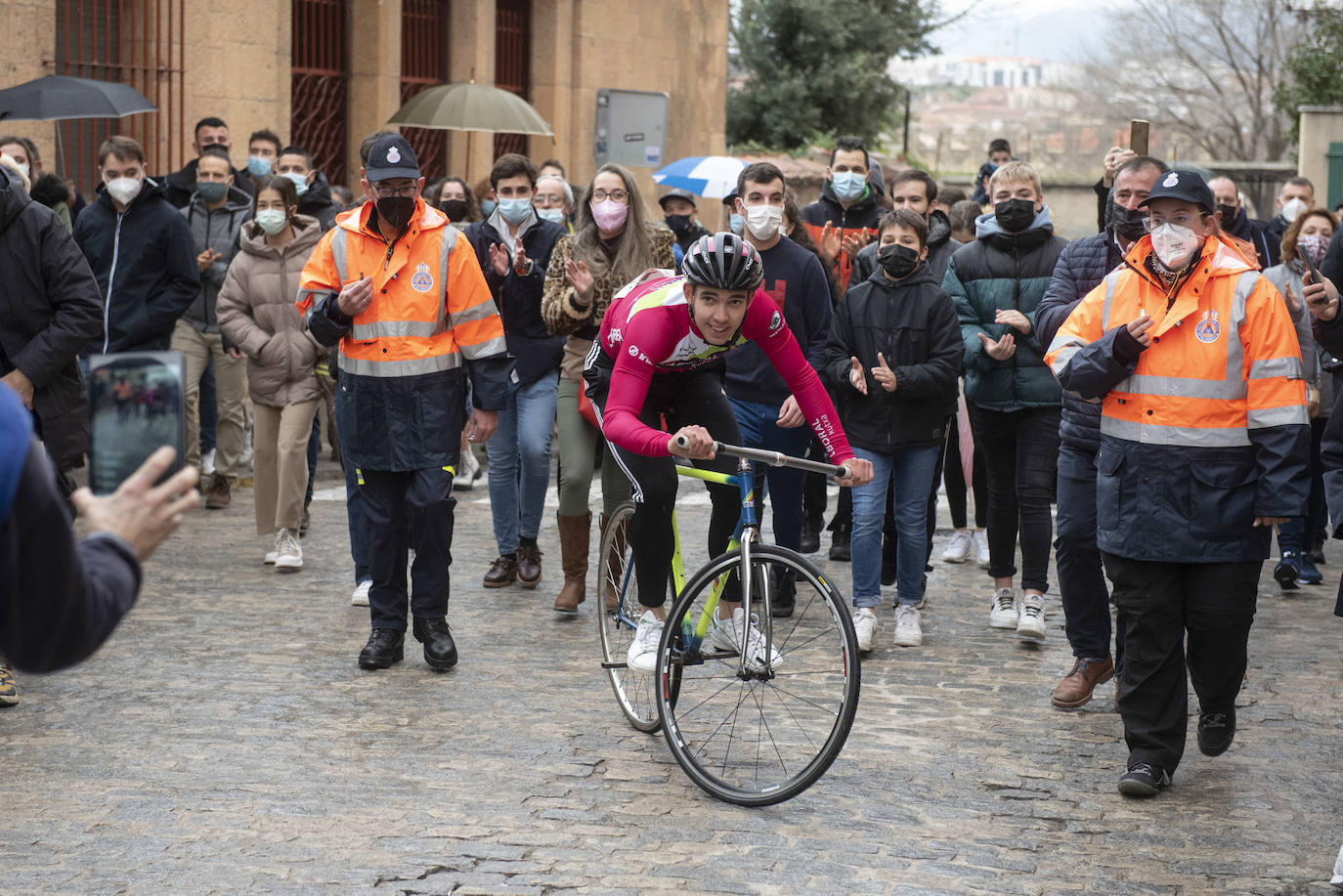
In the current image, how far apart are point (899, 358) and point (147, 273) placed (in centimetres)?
492

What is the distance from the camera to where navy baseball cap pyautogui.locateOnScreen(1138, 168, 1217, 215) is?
5.66 m

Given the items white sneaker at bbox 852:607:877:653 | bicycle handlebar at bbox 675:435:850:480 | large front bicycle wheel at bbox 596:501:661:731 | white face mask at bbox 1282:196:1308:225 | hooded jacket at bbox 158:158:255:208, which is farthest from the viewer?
white face mask at bbox 1282:196:1308:225

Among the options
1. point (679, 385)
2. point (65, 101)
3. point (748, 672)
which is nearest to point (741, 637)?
point (748, 672)

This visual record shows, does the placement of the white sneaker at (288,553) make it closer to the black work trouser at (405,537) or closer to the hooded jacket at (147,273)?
the hooded jacket at (147,273)

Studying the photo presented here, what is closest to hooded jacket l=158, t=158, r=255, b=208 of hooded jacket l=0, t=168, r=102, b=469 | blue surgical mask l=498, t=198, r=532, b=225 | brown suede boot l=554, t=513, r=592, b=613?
blue surgical mask l=498, t=198, r=532, b=225

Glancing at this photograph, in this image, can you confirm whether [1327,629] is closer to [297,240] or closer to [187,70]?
[297,240]

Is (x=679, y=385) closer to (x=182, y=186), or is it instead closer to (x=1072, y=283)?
(x=1072, y=283)

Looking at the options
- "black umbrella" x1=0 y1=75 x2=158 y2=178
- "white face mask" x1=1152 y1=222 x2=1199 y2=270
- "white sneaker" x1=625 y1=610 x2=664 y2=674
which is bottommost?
"white sneaker" x1=625 y1=610 x2=664 y2=674

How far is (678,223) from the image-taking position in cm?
1332

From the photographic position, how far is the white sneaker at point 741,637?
18.5ft

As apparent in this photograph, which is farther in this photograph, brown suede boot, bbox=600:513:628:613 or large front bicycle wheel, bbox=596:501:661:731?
brown suede boot, bbox=600:513:628:613

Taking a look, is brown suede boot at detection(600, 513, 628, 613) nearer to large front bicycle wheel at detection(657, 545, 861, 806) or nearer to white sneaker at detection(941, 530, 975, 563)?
large front bicycle wheel at detection(657, 545, 861, 806)

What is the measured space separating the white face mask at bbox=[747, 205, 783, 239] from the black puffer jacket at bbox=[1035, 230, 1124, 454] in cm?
162

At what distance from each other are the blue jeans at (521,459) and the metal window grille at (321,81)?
33.6 feet
